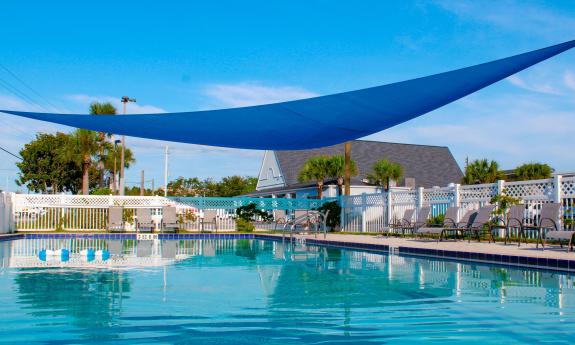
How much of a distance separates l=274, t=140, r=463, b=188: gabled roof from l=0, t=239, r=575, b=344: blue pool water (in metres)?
22.0

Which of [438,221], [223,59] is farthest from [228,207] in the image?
[438,221]

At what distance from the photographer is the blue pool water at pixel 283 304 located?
11.3 feet

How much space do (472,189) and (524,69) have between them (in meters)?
8.23

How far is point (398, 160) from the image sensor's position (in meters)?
30.5

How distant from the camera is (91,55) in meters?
14.4

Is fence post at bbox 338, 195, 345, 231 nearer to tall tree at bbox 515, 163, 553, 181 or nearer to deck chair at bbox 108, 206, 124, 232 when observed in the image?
deck chair at bbox 108, 206, 124, 232

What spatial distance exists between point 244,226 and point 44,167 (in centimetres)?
2642

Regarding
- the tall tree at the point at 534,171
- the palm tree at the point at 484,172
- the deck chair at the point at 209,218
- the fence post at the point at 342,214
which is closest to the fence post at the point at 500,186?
the fence post at the point at 342,214

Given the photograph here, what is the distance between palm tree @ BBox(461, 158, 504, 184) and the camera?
23750 millimetres

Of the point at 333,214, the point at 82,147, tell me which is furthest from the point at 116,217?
the point at 82,147

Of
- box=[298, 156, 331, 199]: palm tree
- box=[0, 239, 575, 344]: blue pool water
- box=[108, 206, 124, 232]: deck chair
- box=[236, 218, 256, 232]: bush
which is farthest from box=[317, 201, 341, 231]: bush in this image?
box=[0, 239, 575, 344]: blue pool water

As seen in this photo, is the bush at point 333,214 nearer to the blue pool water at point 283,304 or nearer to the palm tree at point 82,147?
the blue pool water at point 283,304

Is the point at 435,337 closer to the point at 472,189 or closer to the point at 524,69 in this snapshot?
the point at 524,69

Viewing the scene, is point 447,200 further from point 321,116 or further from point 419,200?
point 321,116
